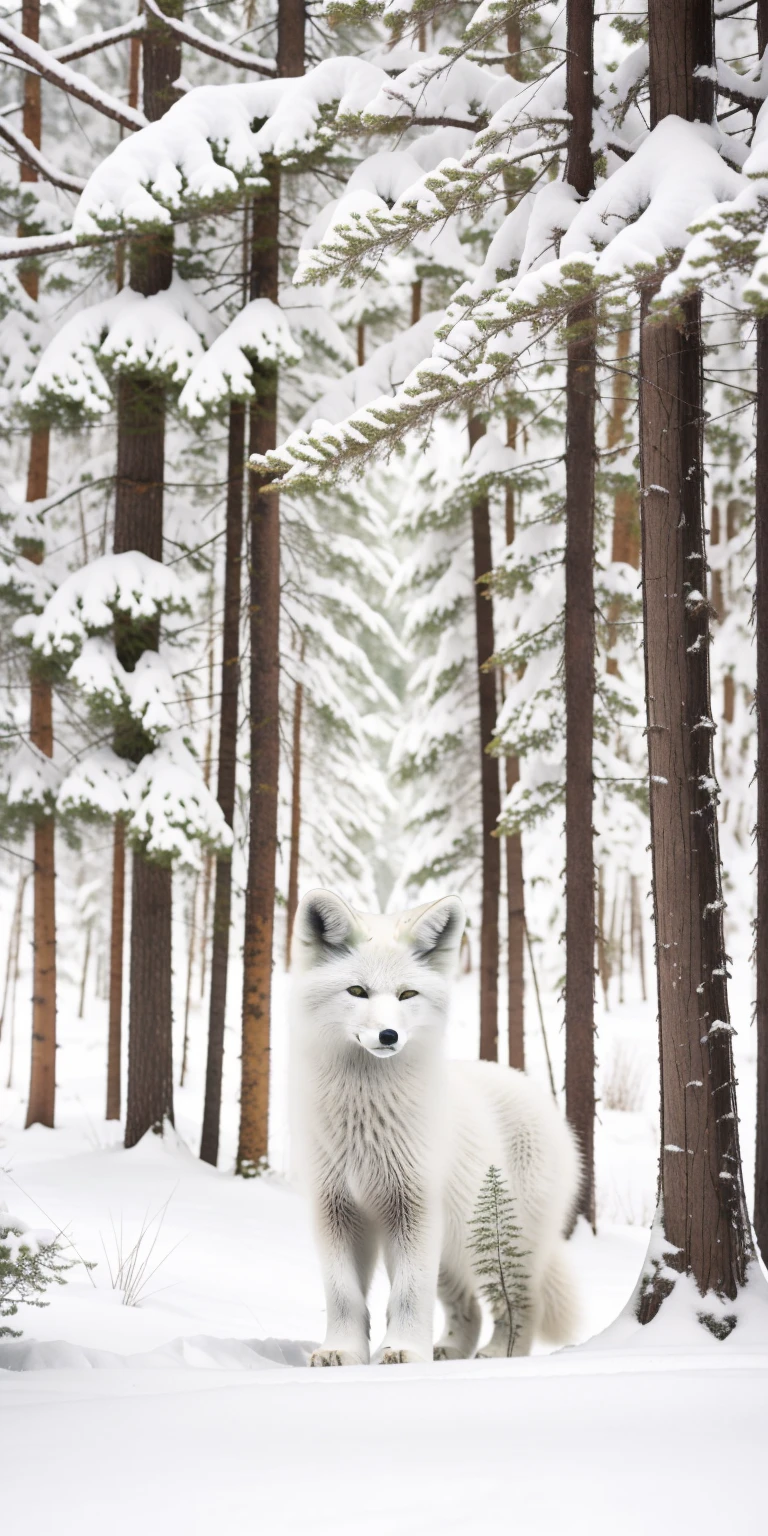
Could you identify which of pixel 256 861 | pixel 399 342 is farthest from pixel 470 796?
A: pixel 399 342

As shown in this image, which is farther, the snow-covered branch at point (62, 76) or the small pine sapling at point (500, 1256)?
the snow-covered branch at point (62, 76)

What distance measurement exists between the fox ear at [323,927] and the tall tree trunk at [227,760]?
325 inches

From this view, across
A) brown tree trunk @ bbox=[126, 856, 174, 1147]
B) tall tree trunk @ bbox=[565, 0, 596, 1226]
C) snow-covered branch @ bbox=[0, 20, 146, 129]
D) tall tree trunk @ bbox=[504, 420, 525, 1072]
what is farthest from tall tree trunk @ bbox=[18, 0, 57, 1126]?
tall tree trunk @ bbox=[565, 0, 596, 1226]

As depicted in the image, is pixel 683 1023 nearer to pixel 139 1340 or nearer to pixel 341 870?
pixel 139 1340

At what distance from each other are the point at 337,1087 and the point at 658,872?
150 centimetres

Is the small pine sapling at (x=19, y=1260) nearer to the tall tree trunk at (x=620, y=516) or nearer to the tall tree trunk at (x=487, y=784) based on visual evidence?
the tall tree trunk at (x=620, y=516)

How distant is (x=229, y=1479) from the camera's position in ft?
7.86

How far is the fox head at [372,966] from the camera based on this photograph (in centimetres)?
411

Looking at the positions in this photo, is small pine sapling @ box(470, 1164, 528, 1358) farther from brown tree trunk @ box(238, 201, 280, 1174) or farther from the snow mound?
brown tree trunk @ box(238, 201, 280, 1174)

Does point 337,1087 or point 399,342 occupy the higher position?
point 399,342

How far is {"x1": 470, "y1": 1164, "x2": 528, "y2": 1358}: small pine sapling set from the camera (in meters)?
4.49

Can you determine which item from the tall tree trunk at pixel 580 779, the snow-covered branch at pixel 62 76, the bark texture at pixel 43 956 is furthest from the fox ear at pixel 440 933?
the bark texture at pixel 43 956

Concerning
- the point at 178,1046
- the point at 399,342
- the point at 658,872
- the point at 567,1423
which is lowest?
the point at 178,1046

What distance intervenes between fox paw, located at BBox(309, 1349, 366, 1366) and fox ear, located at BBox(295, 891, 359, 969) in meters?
1.37
